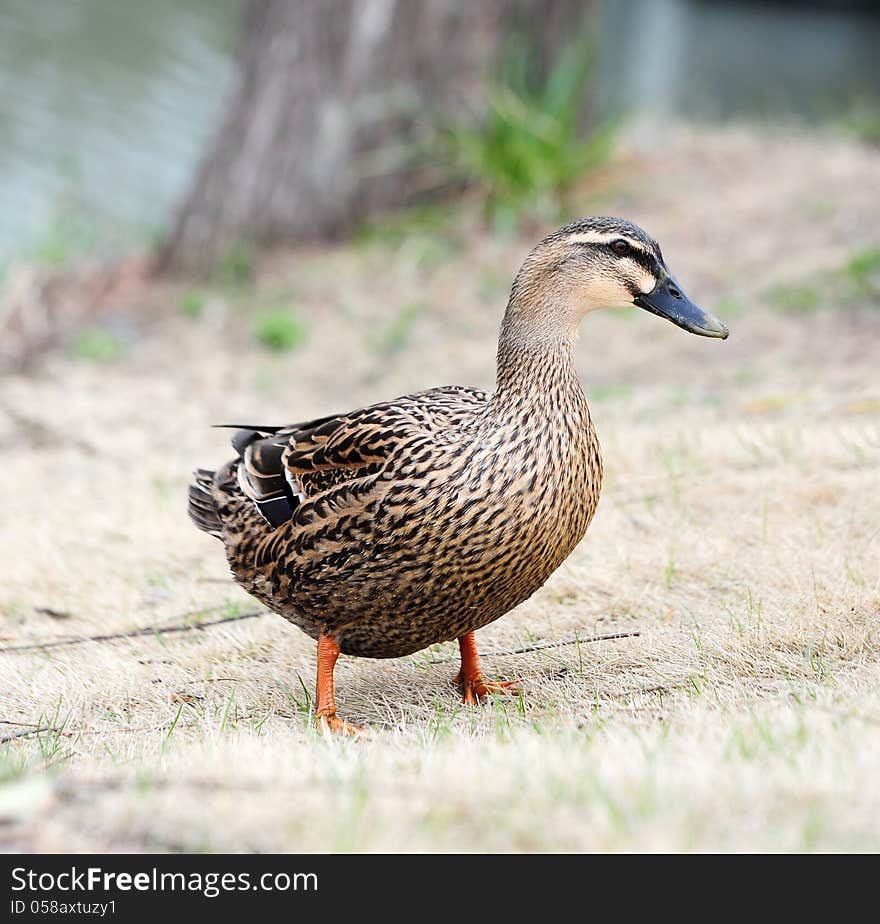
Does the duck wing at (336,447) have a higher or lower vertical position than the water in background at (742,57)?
lower

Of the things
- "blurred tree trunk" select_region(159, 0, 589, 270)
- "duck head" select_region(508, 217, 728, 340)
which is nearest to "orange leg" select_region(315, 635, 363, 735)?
"duck head" select_region(508, 217, 728, 340)

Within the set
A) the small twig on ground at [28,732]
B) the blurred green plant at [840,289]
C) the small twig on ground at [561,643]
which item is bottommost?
the small twig on ground at [28,732]

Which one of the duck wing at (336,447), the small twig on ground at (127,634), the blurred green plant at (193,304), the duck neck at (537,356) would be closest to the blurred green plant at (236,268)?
the blurred green plant at (193,304)

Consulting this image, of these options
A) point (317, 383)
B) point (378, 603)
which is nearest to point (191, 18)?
point (317, 383)

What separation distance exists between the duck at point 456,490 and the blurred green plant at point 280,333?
422cm

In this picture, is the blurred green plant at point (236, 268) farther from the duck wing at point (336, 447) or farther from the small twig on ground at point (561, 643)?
the small twig on ground at point (561, 643)

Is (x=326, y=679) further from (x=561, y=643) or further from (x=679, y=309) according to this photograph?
(x=679, y=309)

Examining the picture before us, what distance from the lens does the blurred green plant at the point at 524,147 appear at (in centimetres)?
884

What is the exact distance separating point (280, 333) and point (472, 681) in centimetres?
464

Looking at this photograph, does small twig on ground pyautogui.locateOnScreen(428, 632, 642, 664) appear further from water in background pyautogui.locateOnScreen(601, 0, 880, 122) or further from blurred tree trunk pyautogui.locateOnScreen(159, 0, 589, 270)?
water in background pyautogui.locateOnScreen(601, 0, 880, 122)

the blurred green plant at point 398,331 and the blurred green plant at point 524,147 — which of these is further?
the blurred green plant at point 524,147

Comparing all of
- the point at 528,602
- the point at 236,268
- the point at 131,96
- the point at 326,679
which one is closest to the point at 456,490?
the point at 326,679

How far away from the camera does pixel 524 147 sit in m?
8.83

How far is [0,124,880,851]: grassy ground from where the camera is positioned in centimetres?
249
